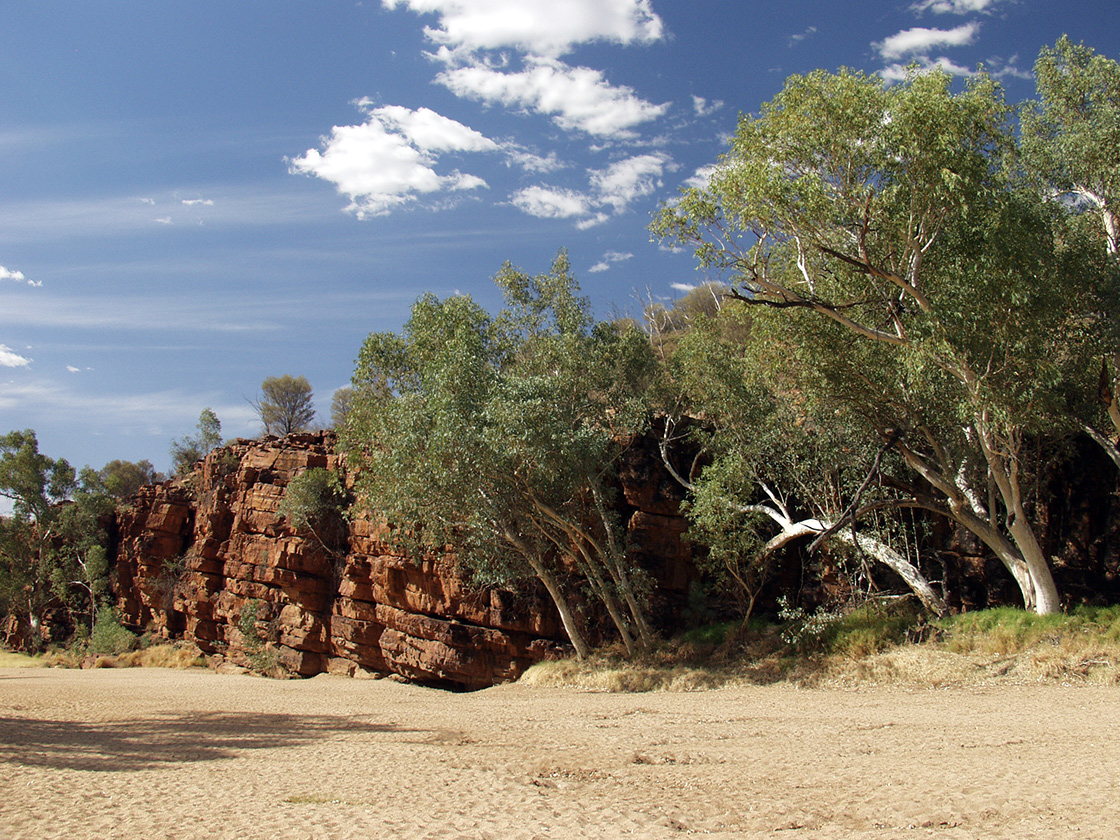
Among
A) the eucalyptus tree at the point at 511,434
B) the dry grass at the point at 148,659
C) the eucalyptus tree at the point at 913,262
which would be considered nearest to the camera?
the eucalyptus tree at the point at 913,262

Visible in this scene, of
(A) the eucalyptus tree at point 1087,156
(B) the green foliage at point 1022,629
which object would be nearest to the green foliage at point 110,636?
(B) the green foliage at point 1022,629

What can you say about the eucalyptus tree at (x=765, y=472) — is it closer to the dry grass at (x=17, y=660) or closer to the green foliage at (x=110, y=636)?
the green foliage at (x=110, y=636)

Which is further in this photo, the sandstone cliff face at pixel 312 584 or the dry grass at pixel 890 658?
the sandstone cliff face at pixel 312 584

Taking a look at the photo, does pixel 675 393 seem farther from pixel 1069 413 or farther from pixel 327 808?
pixel 327 808

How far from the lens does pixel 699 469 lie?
1040 inches

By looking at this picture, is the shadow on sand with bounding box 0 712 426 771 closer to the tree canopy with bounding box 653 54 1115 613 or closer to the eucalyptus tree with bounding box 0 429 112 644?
the tree canopy with bounding box 653 54 1115 613

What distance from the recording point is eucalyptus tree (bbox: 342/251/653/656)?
66.9 feet

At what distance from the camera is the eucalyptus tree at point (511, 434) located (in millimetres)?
20406

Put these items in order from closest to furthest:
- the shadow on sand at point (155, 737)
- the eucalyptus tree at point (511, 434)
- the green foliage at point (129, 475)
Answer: the shadow on sand at point (155, 737), the eucalyptus tree at point (511, 434), the green foliage at point (129, 475)

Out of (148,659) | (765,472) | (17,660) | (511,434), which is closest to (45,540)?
(17,660)

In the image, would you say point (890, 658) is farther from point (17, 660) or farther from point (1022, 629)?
point (17, 660)

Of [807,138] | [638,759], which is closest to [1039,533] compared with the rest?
[807,138]

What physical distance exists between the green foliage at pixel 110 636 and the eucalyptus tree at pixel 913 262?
128 feet

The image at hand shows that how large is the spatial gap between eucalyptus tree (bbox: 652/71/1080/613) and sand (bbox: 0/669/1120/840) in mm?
6391
